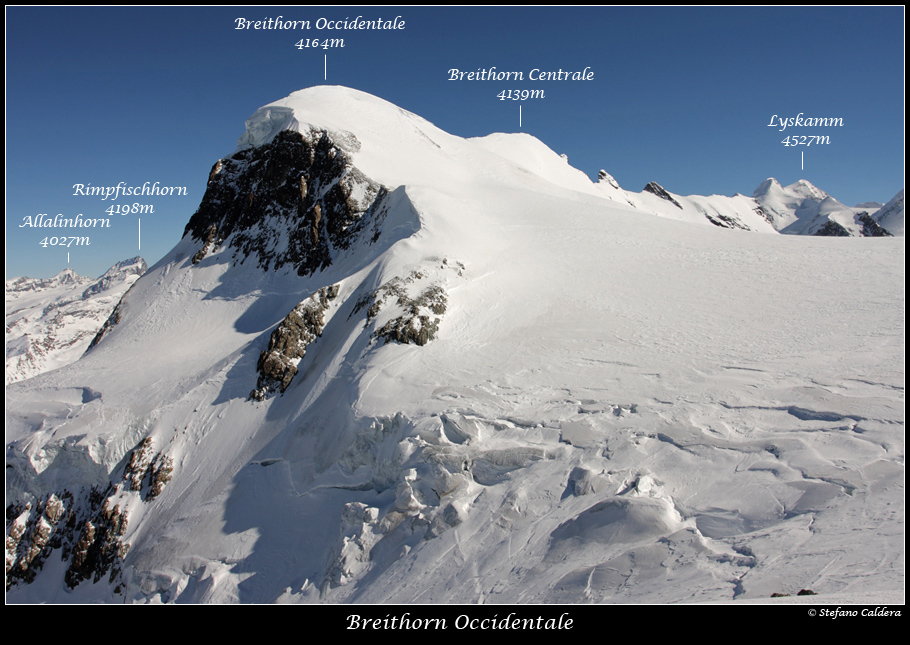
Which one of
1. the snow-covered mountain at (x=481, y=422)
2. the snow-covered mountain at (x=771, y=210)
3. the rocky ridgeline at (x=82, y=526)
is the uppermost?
the snow-covered mountain at (x=771, y=210)

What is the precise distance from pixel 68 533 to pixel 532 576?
21.0 meters

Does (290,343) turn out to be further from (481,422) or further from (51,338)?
(51,338)

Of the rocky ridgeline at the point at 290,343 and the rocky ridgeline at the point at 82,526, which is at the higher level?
the rocky ridgeline at the point at 290,343

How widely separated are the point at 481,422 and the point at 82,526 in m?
18.5

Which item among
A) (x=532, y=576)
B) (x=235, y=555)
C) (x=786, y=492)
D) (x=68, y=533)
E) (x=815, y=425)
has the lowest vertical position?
(x=68, y=533)

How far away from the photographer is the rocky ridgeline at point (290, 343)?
18672 mm

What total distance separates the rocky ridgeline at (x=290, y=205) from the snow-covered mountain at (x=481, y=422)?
1.11 ft

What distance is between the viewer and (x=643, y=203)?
95.5m

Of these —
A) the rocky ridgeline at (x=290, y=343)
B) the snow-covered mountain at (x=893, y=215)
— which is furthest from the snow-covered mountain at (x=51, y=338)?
the snow-covered mountain at (x=893, y=215)

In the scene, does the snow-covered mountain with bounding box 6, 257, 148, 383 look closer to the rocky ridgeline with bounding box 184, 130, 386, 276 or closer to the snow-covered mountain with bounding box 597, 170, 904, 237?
the rocky ridgeline with bounding box 184, 130, 386, 276

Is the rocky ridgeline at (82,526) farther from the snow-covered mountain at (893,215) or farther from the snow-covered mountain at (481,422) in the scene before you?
the snow-covered mountain at (893,215)

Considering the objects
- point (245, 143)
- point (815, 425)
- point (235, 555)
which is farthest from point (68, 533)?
point (245, 143)

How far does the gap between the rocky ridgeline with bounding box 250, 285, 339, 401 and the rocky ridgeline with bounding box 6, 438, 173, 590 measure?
481cm
